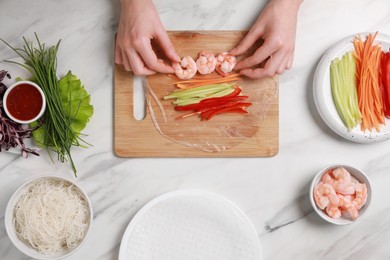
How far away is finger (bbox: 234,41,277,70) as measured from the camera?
1.72 metres

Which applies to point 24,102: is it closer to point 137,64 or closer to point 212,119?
point 137,64

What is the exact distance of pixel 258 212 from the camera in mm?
1875

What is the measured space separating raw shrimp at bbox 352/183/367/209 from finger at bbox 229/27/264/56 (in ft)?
1.97

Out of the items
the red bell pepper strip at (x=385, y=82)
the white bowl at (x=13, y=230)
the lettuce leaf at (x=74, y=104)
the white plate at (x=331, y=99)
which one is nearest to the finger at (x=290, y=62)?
the white plate at (x=331, y=99)

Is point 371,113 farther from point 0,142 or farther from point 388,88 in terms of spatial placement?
point 0,142

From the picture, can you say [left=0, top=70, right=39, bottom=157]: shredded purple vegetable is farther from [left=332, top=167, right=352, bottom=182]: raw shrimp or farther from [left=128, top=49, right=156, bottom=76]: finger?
[left=332, top=167, right=352, bottom=182]: raw shrimp

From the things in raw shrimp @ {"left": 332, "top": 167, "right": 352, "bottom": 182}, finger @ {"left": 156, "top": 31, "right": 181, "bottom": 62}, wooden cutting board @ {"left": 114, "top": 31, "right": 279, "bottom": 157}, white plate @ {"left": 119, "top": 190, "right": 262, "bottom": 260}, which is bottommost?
white plate @ {"left": 119, "top": 190, "right": 262, "bottom": 260}

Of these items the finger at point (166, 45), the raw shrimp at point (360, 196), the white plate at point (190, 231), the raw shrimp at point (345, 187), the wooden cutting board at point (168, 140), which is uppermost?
the finger at point (166, 45)

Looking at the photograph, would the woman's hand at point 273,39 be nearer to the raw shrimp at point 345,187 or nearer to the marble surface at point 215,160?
the marble surface at point 215,160

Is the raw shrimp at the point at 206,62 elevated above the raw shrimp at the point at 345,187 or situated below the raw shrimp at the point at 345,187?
above

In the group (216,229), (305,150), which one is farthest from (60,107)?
(305,150)

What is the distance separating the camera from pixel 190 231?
1850mm

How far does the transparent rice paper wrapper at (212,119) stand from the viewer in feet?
6.01

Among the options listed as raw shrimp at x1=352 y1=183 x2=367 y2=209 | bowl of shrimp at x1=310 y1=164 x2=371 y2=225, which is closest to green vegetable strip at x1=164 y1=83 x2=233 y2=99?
bowl of shrimp at x1=310 y1=164 x2=371 y2=225
